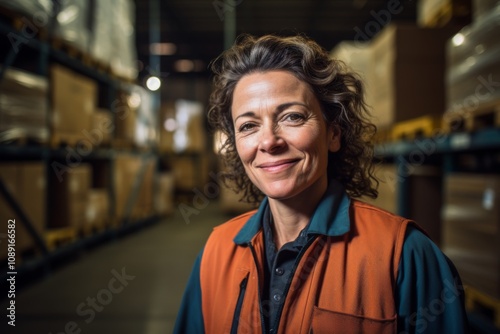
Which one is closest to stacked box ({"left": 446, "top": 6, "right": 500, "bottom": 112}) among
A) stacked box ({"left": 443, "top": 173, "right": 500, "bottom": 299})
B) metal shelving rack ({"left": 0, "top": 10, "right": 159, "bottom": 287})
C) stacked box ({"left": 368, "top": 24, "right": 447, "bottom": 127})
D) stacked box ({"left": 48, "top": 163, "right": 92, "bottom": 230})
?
stacked box ({"left": 443, "top": 173, "right": 500, "bottom": 299})

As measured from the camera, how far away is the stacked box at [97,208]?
241 inches

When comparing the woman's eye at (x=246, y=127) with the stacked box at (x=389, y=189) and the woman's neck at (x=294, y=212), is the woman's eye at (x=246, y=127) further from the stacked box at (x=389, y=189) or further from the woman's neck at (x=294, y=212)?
the stacked box at (x=389, y=189)

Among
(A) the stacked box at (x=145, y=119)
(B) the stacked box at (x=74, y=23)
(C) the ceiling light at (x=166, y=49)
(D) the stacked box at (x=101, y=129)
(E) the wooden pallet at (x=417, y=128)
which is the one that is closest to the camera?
(E) the wooden pallet at (x=417, y=128)

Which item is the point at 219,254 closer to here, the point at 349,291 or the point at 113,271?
the point at 349,291

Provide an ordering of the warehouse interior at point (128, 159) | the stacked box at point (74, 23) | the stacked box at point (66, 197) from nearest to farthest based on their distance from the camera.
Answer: the warehouse interior at point (128, 159) < the stacked box at point (74, 23) < the stacked box at point (66, 197)

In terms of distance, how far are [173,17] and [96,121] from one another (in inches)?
289

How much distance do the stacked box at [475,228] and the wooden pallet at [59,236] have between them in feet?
14.0

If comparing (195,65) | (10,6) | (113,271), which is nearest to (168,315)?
(113,271)

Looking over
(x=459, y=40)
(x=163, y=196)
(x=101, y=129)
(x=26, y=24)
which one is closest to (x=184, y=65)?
(x=163, y=196)

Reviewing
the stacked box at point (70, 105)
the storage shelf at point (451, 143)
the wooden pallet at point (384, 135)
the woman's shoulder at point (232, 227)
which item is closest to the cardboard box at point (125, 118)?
the stacked box at point (70, 105)

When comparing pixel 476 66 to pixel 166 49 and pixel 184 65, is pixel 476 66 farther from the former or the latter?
pixel 184 65

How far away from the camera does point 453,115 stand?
336cm

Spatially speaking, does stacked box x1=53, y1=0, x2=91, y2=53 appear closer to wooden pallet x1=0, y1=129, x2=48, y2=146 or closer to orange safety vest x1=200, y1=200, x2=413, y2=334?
wooden pallet x1=0, y1=129, x2=48, y2=146

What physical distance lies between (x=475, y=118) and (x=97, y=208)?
5278mm
